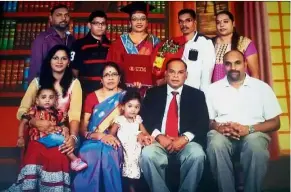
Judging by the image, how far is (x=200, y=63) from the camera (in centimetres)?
246

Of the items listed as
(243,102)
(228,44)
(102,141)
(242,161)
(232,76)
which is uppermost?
(228,44)

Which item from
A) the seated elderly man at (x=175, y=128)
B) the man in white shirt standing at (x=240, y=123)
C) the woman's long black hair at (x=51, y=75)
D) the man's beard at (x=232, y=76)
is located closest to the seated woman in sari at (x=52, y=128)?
the woman's long black hair at (x=51, y=75)

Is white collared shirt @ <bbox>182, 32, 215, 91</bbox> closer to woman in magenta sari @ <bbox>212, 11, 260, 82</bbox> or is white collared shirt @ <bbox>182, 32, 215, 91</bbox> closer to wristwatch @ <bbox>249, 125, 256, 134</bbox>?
woman in magenta sari @ <bbox>212, 11, 260, 82</bbox>

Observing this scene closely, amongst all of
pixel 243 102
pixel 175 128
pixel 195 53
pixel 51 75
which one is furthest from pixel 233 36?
pixel 51 75

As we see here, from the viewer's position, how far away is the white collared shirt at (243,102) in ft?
7.69

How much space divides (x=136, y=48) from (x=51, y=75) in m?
0.57

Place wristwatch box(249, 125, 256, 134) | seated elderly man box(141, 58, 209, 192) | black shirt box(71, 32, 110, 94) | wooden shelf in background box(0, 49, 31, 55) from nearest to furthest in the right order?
seated elderly man box(141, 58, 209, 192), wristwatch box(249, 125, 256, 134), black shirt box(71, 32, 110, 94), wooden shelf in background box(0, 49, 31, 55)

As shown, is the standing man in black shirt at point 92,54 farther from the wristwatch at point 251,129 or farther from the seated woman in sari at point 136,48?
the wristwatch at point 251,129

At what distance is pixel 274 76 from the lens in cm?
250

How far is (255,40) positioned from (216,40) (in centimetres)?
27

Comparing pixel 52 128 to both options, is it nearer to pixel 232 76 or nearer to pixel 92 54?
pixel 92 54

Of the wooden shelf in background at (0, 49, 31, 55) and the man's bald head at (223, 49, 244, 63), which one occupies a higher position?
the wooden shelf in background at (0, 49, 31, 55)

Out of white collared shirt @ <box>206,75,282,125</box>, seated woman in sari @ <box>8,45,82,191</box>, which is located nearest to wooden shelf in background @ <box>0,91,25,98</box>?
seated woman in sari @ <box>8,45,82,191</box>

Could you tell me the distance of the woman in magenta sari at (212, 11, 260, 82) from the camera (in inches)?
96.9
